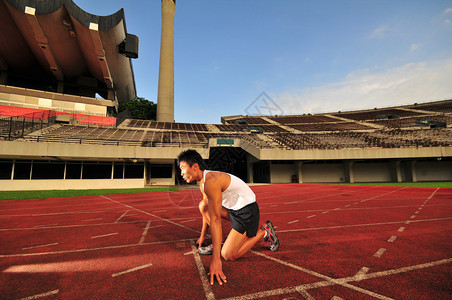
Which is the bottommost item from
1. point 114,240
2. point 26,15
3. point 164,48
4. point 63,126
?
point 114,240

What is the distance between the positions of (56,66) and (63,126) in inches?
611

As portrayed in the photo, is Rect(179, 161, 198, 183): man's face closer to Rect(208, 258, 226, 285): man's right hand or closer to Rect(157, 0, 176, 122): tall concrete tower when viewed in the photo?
Rect(208, 258, 226, 285): man's right hand

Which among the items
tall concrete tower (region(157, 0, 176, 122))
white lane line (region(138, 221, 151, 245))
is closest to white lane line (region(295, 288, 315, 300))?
white lane line (region(138, 221, 151, 245))

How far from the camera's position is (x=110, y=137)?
994 inches

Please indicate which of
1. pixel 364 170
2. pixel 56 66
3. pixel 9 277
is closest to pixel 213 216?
pixel 9 277

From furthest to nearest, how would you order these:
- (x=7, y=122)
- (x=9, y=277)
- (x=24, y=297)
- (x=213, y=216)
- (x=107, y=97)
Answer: (x=107, y=97)
(x=7, y=122)
(x=9, y=277)
(x=213, y=216)
(x=24, y=297)

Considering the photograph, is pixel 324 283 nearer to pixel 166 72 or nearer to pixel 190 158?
pixel 190 158

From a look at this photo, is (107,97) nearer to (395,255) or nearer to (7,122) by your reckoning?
(7,122)

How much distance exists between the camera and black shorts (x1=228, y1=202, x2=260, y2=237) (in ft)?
9.78

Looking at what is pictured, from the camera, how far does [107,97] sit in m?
41.6

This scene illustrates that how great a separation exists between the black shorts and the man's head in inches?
31.5

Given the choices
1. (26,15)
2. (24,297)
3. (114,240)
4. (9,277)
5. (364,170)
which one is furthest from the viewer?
(364,170)

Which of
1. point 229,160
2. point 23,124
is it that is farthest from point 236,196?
point 229,160

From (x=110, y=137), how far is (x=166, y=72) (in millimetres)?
23926
